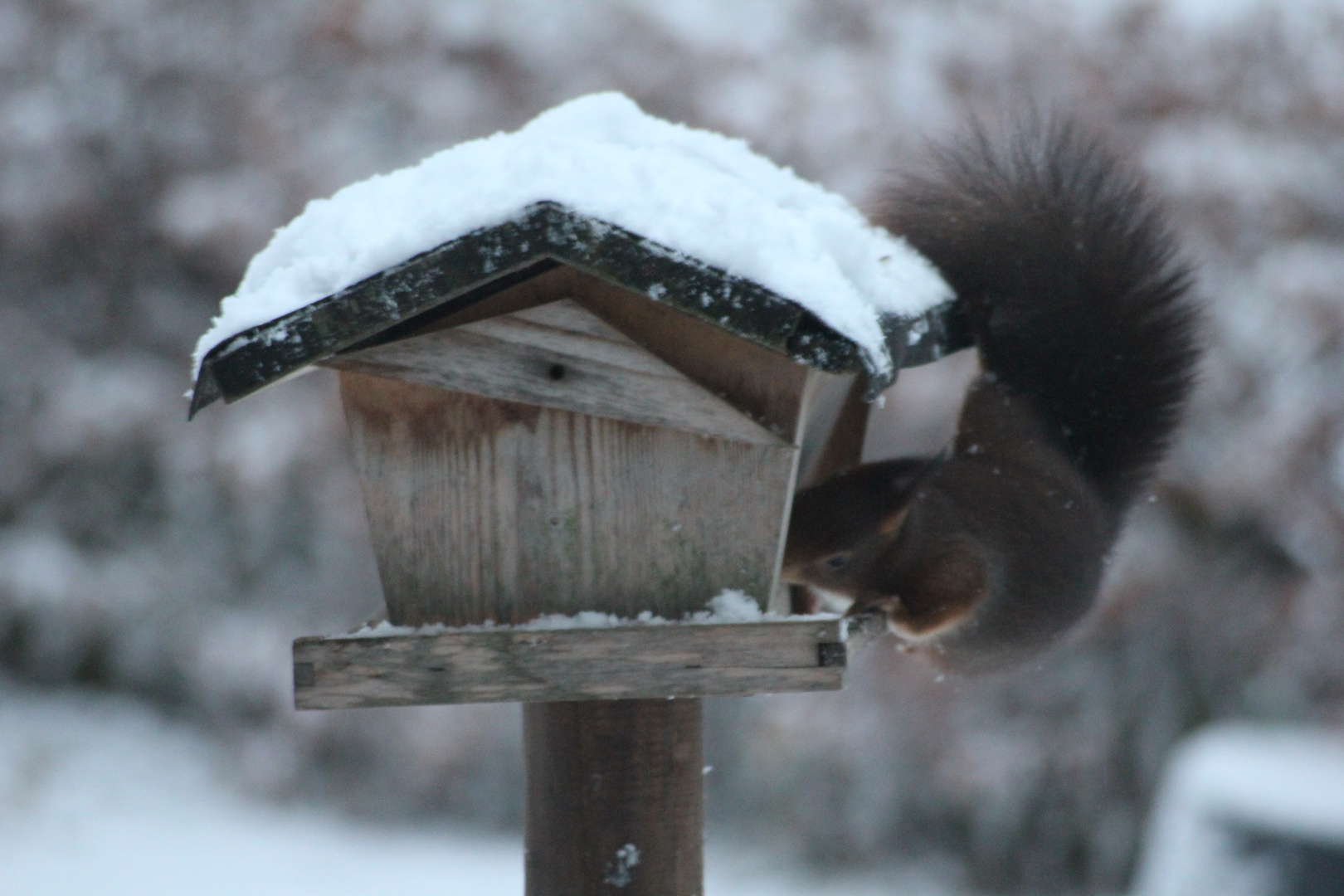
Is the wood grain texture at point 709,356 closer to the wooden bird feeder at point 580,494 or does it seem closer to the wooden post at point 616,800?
the wooden bird feeder at point 580,494

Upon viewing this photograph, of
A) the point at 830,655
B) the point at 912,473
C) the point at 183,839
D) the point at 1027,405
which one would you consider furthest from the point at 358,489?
the point at 830,655

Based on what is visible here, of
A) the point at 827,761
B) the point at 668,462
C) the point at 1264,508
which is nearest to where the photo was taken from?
the point at 668,462

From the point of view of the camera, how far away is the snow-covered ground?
4.23 meters

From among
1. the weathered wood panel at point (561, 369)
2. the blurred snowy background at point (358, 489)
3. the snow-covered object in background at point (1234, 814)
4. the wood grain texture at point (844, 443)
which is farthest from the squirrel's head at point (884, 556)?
the blurred snowy background at point (358, 489)

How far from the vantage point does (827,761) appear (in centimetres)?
430

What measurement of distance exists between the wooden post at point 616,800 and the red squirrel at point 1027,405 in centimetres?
41

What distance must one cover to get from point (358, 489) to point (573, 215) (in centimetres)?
330

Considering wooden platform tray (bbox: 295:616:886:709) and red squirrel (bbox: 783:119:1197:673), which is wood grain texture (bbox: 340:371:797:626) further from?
red squirrel (bbox: 783:119:1197:673)

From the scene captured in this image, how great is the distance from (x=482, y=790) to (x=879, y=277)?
375cm

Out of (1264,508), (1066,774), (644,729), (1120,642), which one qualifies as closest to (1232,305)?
(1264,508)

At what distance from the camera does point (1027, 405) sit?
1.78m

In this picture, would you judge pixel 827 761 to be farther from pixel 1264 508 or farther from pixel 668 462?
pixel 668 462

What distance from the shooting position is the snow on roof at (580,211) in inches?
47.1

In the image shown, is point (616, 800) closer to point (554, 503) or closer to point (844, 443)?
point (554, 503)
